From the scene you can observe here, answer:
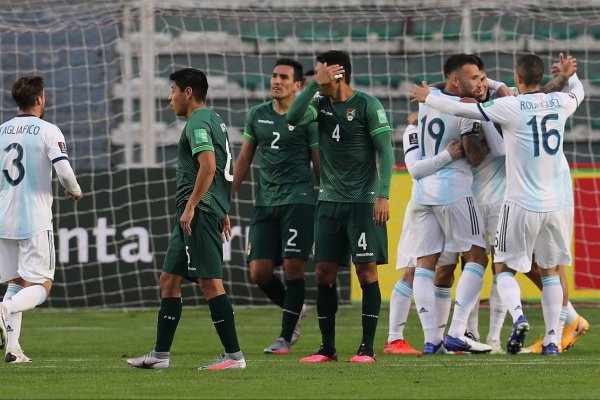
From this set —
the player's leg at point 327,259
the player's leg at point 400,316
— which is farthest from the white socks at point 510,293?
the player's leg at point 327,259

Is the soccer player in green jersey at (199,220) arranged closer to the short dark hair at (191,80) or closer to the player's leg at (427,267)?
the short dark hair at (191,80)

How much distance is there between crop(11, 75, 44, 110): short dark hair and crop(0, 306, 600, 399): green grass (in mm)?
1786

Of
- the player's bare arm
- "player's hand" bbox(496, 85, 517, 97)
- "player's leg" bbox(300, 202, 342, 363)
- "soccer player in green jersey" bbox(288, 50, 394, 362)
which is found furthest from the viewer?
"player's hand" bbox(496, 85, 517, 97)

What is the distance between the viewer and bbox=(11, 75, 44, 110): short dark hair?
9.43 m

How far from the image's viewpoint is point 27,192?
9.46m

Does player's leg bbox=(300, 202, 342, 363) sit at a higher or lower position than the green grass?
higher

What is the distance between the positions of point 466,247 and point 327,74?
1.85 m

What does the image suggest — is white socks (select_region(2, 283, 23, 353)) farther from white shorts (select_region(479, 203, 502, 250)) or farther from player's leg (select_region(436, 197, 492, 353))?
white shorts (select_region(479, 203, 502, 250))

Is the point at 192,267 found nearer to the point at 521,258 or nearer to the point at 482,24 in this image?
the point at 521,258

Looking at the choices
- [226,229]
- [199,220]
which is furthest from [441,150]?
[199,220]

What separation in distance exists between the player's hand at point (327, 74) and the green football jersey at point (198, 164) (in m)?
0.82

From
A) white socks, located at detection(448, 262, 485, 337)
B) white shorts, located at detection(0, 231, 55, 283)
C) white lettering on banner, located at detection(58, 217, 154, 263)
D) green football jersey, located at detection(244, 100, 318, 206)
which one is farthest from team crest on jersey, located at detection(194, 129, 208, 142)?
white lettering on banner, located at detection(58, 217, 154, 263)

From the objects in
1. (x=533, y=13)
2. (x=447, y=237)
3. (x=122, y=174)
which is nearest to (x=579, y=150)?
(x=533, y=13)

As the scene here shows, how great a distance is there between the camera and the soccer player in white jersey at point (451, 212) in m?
9.87
